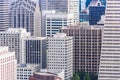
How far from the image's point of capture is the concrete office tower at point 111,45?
7031cm

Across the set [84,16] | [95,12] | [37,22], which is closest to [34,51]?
[37,22]

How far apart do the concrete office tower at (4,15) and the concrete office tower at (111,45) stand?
148ft

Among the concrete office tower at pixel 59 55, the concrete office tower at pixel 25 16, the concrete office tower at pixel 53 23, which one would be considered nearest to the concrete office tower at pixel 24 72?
the concrete office tower at pixel 59 55

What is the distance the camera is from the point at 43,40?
306ft

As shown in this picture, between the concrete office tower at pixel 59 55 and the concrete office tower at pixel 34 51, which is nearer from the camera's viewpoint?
the concrete office tower at pixel 59 55

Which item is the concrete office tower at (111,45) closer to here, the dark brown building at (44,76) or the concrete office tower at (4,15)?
the dark brown building at (44,76)

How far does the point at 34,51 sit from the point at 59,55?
242 inches

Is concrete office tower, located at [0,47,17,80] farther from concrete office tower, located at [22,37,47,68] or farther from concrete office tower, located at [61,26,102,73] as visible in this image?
concrete office tower, located at [61,26,102,73]

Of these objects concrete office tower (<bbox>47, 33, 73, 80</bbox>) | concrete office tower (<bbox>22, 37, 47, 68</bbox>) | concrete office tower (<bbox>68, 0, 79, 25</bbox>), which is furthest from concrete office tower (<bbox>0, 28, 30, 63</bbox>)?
concrete office tower (<bbox>68, 0, 79, 25</bbox>)

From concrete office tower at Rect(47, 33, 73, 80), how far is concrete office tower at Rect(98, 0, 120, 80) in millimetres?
16070

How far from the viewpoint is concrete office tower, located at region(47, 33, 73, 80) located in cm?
8700

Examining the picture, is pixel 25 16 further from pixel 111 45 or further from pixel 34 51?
pixel 111 45

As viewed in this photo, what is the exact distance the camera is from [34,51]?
9244cm

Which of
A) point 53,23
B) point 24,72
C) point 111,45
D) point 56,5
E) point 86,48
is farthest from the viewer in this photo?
point 56,5
